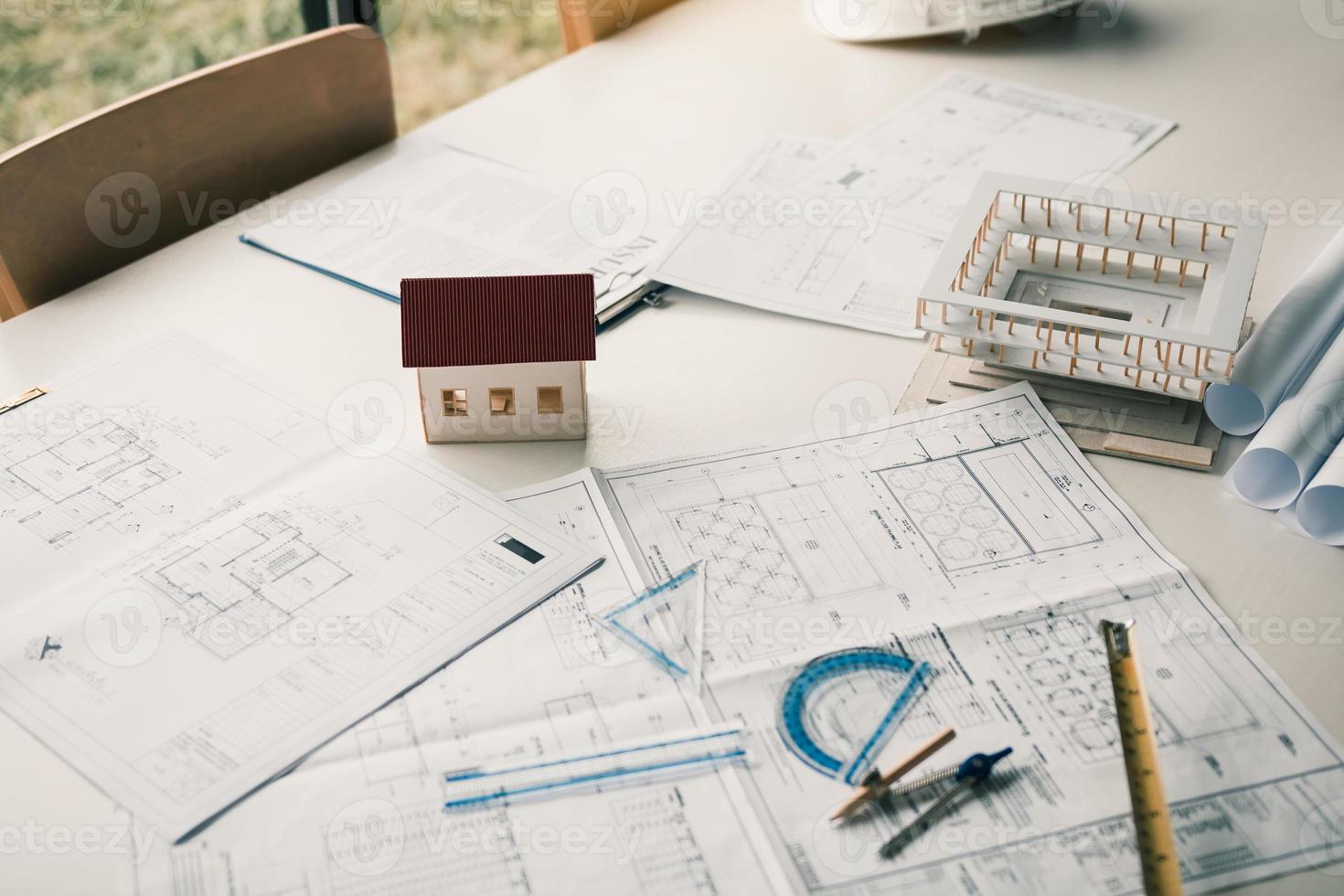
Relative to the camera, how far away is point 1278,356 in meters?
1.01

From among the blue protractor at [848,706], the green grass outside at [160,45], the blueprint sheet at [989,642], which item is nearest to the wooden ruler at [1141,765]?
the blueprint sheet at [989,642]

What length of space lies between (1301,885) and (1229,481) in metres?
0.36

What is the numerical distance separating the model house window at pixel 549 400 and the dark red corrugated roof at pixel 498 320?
41 mm

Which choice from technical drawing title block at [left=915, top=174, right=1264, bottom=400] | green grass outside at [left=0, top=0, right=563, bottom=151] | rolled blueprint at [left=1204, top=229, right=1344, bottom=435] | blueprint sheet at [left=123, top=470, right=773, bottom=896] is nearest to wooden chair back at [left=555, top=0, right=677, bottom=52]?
green grass outside at [left=0, top=0, right=563, bottom=151]

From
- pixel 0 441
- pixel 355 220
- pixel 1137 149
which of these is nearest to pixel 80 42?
pixel 355 220

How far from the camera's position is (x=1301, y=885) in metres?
0.69

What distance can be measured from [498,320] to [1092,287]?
55 cm

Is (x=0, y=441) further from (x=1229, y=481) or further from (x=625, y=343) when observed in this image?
(x=1229, y=481)

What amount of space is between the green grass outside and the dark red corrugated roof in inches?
50.6

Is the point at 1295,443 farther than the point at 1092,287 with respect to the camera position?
No

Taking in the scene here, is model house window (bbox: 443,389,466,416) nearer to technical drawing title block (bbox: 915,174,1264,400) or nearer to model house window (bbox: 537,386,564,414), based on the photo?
model house window (bbox: 537,386,564,414)

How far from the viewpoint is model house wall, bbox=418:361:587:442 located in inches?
38.3

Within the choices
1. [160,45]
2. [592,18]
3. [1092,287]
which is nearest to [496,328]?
[1092,287]

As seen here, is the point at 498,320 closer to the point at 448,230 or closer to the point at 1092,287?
the point at 448,230
